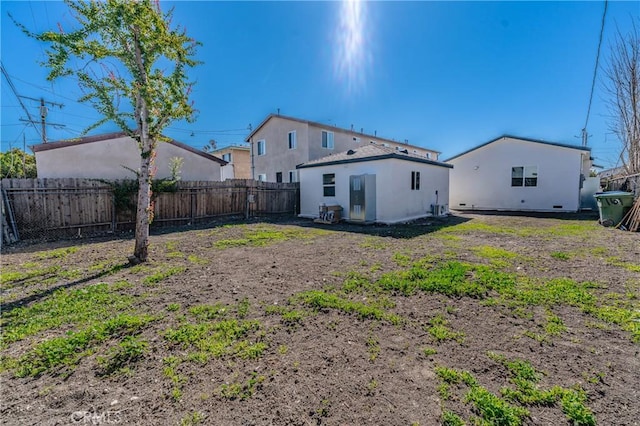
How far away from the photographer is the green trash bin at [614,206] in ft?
30.8

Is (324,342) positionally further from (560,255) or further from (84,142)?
(84,142)

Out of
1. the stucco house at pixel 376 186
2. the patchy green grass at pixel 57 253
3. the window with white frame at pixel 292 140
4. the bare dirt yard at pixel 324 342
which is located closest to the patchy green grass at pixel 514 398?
the bare dirt yard at pixel 324 342

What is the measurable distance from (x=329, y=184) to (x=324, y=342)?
34.8 ft

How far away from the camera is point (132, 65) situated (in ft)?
17.3

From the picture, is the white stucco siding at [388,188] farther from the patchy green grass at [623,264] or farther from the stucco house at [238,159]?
the stucco house at [238,159]

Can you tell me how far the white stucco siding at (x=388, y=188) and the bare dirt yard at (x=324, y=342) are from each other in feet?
19.1

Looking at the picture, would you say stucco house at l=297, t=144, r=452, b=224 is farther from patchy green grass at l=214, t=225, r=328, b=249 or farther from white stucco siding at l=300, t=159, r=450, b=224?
patchy green grass at l=214, t=225, r=328, b=249

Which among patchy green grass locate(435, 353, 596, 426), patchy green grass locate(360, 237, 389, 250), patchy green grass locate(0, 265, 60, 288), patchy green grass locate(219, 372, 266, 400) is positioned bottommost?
patchy green grass locate(219, 372, 266, 400)

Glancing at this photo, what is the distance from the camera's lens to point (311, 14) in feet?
33.1

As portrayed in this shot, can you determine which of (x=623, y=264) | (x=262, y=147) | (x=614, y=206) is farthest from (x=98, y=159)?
(x=614, y=206)

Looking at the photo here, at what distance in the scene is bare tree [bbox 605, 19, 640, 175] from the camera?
10.2 m

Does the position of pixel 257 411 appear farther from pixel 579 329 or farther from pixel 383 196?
pixel 383 196

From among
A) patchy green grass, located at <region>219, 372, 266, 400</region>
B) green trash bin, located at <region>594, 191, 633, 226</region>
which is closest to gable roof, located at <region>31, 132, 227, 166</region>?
patchy green grass, located at <region>219, 372, 266, 400</region>

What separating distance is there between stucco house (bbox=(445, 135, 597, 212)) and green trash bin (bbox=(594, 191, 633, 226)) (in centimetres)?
555
